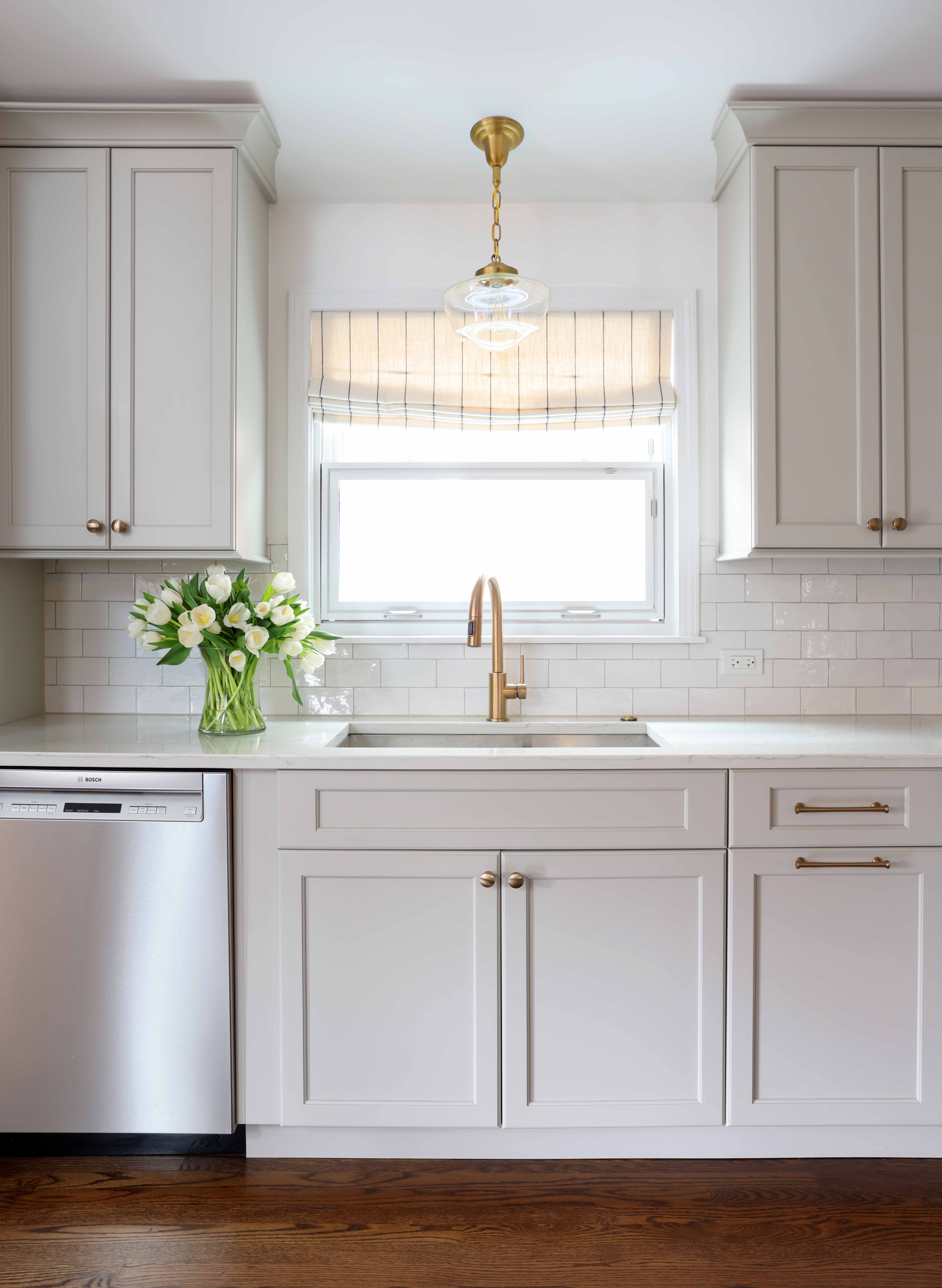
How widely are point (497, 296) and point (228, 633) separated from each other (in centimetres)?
109

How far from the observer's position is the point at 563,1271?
1606mm

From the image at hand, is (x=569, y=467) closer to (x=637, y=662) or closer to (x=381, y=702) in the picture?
(x=637, y=662)

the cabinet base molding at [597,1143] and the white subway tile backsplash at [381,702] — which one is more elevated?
the white subway tile backsplash at [381,702]

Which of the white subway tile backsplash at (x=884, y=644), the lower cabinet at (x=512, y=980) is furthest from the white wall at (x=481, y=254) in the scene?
the lower cabinet at (x=512, y=980)

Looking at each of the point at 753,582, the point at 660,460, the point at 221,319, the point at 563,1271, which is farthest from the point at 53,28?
the point at 563,1271

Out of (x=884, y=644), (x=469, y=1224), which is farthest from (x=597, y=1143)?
(x=884, y=644)

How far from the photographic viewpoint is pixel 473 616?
89.7 inches

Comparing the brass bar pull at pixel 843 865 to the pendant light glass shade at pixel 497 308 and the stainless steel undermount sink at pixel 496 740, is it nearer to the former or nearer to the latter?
the stainless steel undermount sink at pixel 496 740

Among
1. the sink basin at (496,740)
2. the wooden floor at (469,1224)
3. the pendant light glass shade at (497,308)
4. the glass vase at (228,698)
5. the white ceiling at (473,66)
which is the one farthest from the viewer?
the sink basin at (496,740)

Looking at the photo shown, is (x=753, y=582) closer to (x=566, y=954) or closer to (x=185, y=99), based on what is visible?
(x=566, y=954)

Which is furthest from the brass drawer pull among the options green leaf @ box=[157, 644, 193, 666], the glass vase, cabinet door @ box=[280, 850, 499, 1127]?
green leaf @ box=[157, 644, 193, 666]

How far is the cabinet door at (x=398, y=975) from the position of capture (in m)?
1.85

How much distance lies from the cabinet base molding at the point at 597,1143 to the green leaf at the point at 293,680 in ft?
3.36

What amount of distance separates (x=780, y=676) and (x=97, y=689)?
2090mm
